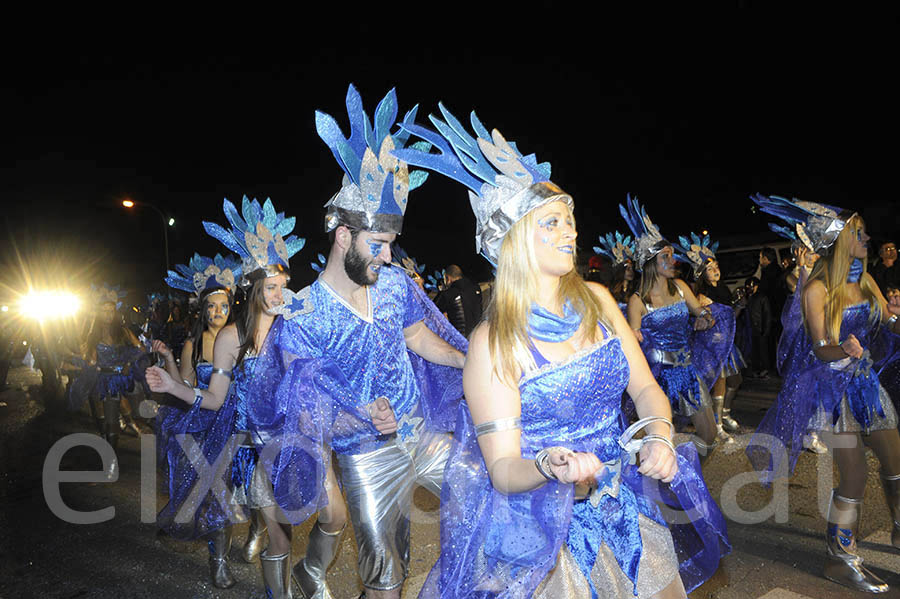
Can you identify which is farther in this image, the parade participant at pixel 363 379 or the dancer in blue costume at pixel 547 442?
the parade participant at pixel 363 379

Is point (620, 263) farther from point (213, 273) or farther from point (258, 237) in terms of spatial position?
point (258, 237)

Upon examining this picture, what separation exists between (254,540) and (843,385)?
4077 mm

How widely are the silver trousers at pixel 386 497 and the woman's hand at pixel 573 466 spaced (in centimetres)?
137

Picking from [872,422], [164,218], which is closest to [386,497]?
[872,422]

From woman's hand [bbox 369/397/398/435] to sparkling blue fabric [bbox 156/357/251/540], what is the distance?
1.40 meters

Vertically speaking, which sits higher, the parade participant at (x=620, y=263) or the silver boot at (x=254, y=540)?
the parade participant at (x=620, y=263)

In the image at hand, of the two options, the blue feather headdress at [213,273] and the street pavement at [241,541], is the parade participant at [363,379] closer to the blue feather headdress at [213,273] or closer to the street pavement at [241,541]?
the street pavement at [241,541]

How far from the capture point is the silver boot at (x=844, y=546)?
3.90m

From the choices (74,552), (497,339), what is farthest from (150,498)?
(497,339)

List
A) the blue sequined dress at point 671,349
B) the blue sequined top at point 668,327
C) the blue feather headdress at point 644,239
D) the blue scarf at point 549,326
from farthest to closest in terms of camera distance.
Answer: the blue feather headdress at point 644,239 → the blue sequined top at point 668,327 → the blue sequined dress at point 671,349 → the blue scarf at point 549,326

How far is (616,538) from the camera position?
214cm

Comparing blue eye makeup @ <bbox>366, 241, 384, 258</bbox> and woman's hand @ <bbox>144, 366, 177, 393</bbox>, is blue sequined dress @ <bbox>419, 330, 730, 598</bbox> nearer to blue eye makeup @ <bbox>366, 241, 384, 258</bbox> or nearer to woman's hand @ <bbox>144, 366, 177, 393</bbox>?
blue eye makeup @ <bbox>366, 241, 384, 258</bbox>

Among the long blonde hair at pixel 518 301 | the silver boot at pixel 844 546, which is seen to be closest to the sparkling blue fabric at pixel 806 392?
the silver boot at pixel 844 546

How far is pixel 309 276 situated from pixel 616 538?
20326 mm
